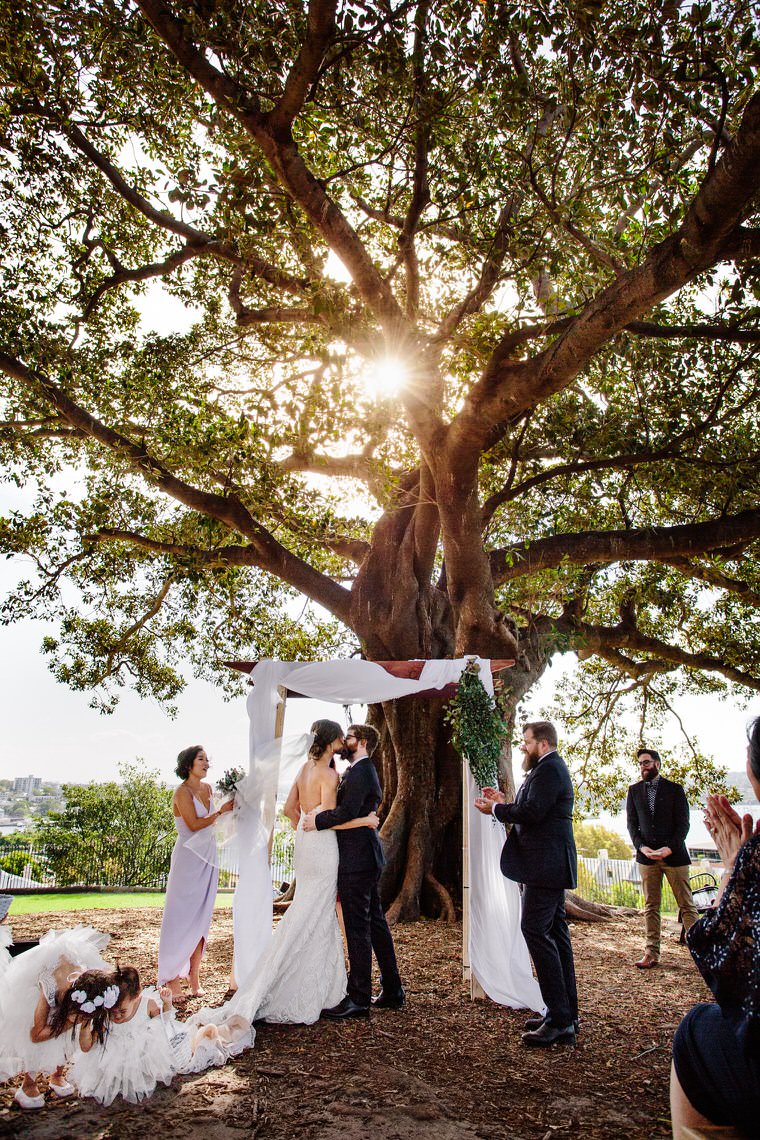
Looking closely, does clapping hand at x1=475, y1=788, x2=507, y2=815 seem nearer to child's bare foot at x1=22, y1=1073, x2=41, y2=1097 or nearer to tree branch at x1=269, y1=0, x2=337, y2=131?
child's bare foot at x1=22, y1=1073, x2=41, y2=1097

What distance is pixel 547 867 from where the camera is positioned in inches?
184

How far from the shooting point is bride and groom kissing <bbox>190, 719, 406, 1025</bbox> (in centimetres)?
498

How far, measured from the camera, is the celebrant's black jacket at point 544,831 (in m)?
4.69

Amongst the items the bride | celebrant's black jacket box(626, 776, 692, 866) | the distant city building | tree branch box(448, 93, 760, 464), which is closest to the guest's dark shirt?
the bride

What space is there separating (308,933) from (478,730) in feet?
7.32

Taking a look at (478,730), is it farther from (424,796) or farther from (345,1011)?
(424,796)

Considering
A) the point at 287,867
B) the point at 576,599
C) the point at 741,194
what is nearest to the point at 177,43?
the point at 741,194

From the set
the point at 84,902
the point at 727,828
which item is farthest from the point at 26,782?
the point at 727,828

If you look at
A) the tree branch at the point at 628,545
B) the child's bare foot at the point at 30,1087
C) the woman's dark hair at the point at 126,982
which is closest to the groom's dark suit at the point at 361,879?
the woman's dark hair at the point at 126,982

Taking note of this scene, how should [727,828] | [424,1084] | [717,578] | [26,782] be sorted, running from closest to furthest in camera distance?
1. [727,828]
2. [424,1084]
3. [717,578]
4. [26,782]

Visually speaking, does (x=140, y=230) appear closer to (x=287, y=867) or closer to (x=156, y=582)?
(x=156, y=582)

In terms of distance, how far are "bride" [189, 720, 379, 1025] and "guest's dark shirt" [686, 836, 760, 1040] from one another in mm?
3624

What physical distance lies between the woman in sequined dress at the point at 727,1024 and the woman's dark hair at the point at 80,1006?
9.31ft

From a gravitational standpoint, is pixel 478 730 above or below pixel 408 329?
below
